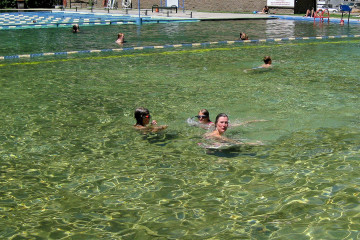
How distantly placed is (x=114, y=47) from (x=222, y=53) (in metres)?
5.27

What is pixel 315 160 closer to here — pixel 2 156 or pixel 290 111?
pixel 290 111

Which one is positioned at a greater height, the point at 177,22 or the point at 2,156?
the point at 177,22

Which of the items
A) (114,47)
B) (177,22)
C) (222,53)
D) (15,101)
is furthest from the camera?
(177,22)

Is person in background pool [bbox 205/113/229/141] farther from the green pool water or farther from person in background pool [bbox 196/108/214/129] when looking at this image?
person in background pool [bbox 196/108/214/129]

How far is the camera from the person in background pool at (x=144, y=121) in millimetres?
9203

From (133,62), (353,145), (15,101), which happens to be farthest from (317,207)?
(133,62)

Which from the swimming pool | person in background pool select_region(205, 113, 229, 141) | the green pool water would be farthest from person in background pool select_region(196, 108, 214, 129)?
the swimming pool

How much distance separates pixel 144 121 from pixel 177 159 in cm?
159

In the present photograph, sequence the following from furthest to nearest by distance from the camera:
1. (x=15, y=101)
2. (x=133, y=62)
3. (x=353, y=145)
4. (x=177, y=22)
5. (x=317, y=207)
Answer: (x=177, y=22) < (x=133, y=62) < (x=15, y=101) < (x=353, y=145) < (x=317, y=207)

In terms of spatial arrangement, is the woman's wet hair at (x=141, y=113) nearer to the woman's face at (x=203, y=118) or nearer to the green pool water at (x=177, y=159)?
the green pool water at (x=177, y=159)

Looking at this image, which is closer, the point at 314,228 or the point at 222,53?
the point at 314,228

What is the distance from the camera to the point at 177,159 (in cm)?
802

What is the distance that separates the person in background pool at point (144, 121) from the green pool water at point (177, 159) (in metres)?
0.18

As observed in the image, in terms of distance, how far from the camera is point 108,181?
23.6ft
